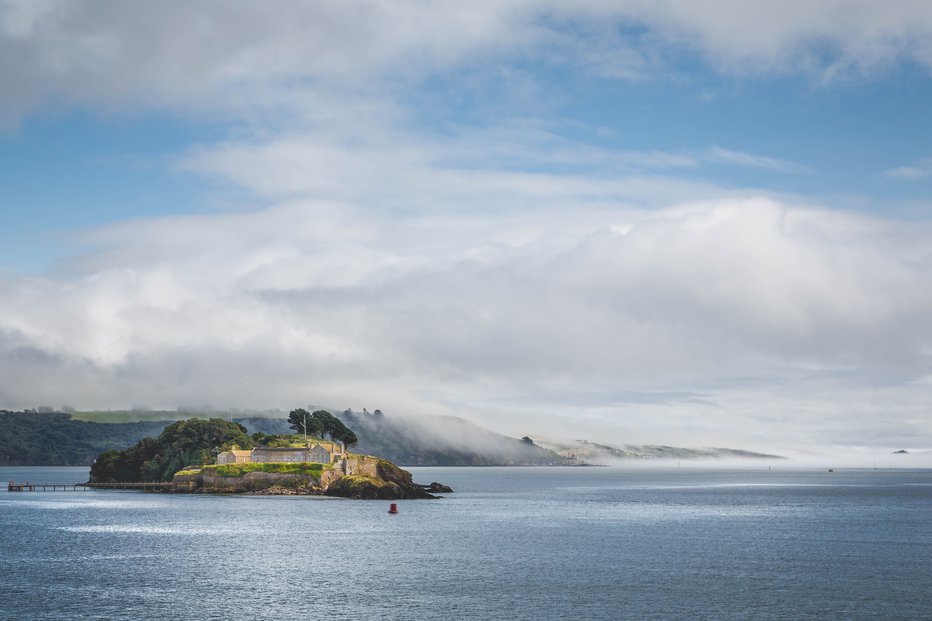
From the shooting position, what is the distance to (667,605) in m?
76.8

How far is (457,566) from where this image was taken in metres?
99.2

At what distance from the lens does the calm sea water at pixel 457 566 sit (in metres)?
75.8

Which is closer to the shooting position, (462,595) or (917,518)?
(462,595)

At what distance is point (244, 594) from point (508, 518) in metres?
86.4

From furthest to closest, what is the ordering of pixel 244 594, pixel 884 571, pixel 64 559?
pixel 64 559 < pixel 884 571 < pixel 244 594

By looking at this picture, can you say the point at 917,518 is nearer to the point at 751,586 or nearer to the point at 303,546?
the point at 751,586

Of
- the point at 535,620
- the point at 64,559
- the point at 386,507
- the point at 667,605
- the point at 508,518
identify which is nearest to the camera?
the point at 535,620

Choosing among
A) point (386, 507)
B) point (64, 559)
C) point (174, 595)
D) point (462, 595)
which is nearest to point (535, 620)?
point (462, 595)

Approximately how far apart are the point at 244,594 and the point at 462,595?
64.1ft

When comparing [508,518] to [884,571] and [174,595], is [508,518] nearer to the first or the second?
[884,571]

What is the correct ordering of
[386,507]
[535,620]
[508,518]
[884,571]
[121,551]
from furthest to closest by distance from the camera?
[386,507] → [508,518] → [121,551] → [884,571] → [535,620]

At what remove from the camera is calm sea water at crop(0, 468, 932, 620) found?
249 feet

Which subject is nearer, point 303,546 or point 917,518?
point 303,546

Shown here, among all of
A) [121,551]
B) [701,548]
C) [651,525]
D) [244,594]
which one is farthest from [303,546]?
[651,525]
